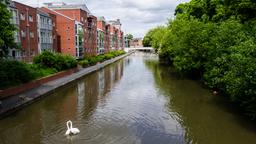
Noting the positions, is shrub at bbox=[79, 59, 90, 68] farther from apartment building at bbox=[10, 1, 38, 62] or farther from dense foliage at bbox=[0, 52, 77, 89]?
dense foliage at bbox=[0, 52, 77, 89]

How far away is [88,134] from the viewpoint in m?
16.3

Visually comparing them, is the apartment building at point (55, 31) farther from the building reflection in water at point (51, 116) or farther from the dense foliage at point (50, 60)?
the building reflection in water at point (51, 116)

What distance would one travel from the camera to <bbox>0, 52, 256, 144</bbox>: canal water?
1560cm

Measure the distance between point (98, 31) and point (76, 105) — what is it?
226ft

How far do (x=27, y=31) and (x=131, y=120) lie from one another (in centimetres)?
3080

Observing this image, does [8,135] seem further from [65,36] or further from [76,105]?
[65,36]

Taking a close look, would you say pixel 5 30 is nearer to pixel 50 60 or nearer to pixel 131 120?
pixel 131 120

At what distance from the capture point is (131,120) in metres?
19.0

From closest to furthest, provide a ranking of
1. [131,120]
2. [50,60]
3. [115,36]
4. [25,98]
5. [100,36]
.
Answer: [131,120] < [25,98] < [50,60] < [100,36] < [115,36]

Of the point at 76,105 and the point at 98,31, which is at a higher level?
the point at 98,31

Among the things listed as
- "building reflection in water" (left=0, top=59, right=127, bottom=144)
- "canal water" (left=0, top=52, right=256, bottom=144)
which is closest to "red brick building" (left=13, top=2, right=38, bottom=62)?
"building reflection in water" (left=0, top=59, right=127, bottom=144)

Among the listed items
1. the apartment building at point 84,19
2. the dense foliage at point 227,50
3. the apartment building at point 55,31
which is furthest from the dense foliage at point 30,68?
the apartment building at point 84,19

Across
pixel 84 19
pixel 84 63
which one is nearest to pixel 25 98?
pixel 84 63

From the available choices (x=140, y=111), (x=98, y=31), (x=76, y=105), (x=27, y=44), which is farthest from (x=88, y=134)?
(x=98, y=31)
